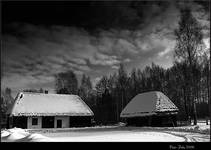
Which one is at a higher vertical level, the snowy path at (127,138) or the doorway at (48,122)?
the snowy path at (127,138)

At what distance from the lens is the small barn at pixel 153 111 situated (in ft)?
64.4

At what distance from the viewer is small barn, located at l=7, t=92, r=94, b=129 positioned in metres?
22.0

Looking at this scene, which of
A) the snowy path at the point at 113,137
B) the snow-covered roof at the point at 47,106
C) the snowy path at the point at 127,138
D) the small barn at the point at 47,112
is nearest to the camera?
the snowy path at the point at 127,138

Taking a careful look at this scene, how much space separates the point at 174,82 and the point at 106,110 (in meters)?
9.98

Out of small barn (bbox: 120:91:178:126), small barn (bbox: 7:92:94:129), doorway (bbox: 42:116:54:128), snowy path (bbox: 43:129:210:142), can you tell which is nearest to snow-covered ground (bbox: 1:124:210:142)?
snowy path (bbox: 43:129:210:142)

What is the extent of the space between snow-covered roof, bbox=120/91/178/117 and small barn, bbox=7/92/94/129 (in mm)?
5002

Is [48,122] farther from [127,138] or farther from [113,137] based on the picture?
[127,138]

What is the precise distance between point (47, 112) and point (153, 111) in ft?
32.4

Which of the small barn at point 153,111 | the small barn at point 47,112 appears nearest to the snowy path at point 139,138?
the small barn at point 153,111

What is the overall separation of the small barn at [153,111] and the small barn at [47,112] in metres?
5.41

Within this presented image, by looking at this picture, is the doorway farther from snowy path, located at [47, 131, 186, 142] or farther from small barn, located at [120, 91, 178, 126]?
snowy path, located at [47, 131, 186, 142]

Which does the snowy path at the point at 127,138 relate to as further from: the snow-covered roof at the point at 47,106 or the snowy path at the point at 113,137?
the snow-covered roof at the point at 47,106

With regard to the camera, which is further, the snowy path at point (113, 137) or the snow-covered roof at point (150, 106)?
the snow-covered roof at point (150, 106)

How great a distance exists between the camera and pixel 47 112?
22.9m
